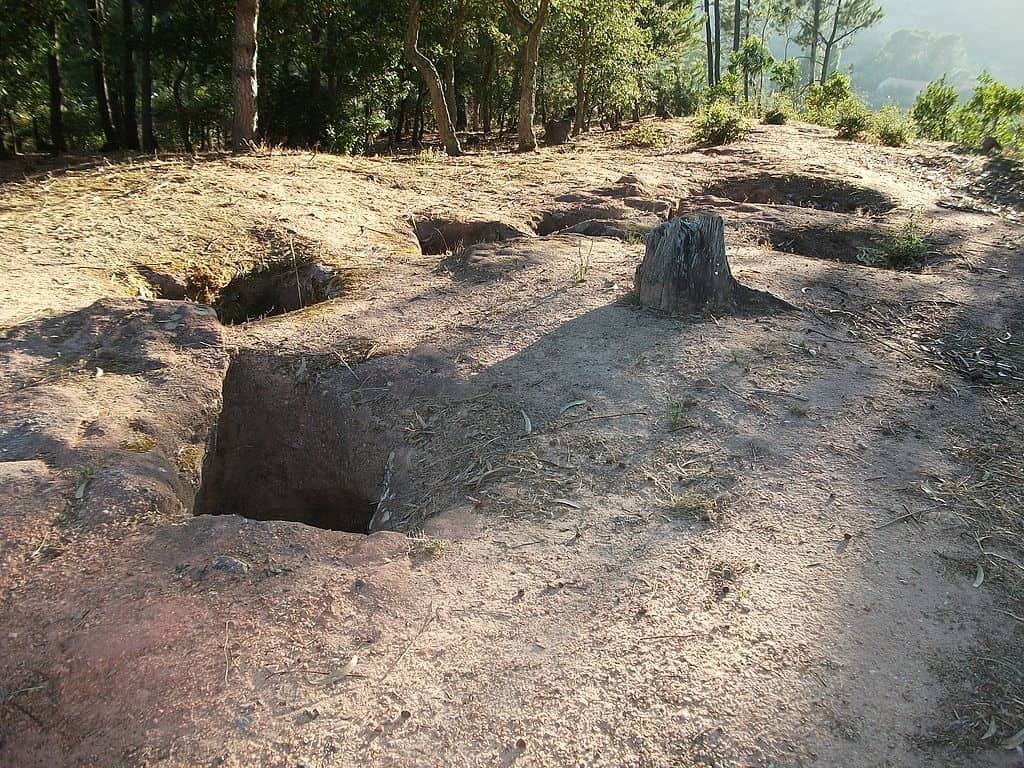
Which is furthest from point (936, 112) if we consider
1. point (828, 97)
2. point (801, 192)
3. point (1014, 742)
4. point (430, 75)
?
point (1014, 742)

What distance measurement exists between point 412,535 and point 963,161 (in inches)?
462

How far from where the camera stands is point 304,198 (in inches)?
272

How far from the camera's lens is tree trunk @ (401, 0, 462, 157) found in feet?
36.0

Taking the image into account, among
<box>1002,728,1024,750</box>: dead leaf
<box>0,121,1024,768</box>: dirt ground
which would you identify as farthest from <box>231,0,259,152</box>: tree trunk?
<box>1002,728,1024,750</box>: dead leaf

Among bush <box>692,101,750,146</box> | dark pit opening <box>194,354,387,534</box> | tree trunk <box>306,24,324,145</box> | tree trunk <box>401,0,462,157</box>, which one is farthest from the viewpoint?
tree trunk <box>306,24,324,145</box>

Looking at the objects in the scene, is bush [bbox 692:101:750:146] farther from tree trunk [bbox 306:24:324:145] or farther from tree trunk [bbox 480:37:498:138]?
tree trunk [bbox 306:24:324:145]

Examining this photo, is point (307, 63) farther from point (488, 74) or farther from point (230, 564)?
point (230, 564)

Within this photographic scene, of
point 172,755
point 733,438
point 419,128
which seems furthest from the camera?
point 419,128

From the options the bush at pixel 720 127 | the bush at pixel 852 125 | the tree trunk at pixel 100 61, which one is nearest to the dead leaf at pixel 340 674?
the bush at pixel 720 127

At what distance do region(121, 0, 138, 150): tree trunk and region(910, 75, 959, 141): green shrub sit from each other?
1939 centimetres

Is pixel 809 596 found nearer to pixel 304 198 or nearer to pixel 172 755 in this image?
pixel 172 755

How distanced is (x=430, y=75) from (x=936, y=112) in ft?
51.9

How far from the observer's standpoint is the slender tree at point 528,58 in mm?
11672

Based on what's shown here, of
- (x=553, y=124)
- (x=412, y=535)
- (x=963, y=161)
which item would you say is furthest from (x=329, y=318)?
(x=553, y=124)
